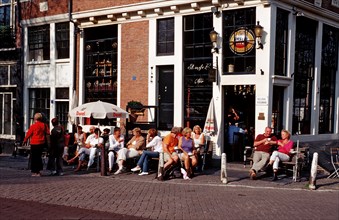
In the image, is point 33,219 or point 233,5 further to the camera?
point 233,5

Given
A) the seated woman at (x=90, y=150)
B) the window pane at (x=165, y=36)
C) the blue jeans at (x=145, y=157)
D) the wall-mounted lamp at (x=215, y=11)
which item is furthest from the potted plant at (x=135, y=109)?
the wall-mounted lamp at (x=215, y=11)

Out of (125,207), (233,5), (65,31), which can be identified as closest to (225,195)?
(125,207)

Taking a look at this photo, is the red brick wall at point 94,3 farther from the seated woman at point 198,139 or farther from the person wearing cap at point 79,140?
the seated woman at point 198,139

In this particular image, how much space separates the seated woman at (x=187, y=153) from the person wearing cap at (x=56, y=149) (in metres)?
3.59

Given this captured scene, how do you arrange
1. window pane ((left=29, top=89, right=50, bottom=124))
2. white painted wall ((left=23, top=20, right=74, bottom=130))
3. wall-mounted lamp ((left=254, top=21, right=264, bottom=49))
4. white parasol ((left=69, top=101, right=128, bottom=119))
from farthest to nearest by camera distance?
1. window pane ((left=29, top=89, right=50, bottom=124))
2. white painted wall ((left=23, top=20, right=74, bottom=130))
3. white parasol ((left=69, top=101, right=128, bottom=119))
4. wall-mounted lamp ((left=254, top=21, right=264, bottom=49))

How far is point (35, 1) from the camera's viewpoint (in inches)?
875

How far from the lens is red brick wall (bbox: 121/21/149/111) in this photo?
18078 mm

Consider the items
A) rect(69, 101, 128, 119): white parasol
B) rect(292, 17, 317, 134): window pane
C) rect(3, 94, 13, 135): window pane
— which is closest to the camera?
rect(69, 101, 128, 119): white parasol

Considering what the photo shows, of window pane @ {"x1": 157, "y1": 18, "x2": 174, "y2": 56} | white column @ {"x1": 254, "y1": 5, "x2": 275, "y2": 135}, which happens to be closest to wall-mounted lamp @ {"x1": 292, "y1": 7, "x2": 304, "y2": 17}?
white column @ {"x1": 254, "y1": 5, "x2": 275, "y2": 135}

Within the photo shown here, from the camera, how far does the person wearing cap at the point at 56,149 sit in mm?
13645

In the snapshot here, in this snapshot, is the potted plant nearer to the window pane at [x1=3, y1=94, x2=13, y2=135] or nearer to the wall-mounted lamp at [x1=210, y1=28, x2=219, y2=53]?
the wall-mounted lamp at [x1=210, y1=28, x2=219, y2=53]

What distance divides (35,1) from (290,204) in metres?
17.3

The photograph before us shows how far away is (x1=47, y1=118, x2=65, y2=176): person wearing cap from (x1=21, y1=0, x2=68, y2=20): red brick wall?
8741 millimetres

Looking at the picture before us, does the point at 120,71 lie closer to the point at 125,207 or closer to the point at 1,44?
the point at 1,44
